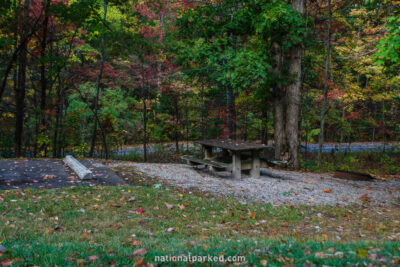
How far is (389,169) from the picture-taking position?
12.0m

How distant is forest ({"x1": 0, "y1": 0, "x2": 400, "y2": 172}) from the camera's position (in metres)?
9.72

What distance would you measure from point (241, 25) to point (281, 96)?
3145mm

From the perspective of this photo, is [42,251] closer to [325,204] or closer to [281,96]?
[325,204]

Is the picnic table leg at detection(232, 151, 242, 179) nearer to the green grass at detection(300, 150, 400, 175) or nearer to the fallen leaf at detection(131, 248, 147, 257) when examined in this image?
the green grass at detection(300, 150, 400, 175)

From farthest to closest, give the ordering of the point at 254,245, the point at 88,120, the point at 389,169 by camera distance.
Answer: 1. the point at 88,120
2. the point at 389,169
3. the point at 254,245

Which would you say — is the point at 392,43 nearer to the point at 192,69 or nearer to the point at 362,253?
the point at 362,253

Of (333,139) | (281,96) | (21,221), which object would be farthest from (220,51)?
(333,139)

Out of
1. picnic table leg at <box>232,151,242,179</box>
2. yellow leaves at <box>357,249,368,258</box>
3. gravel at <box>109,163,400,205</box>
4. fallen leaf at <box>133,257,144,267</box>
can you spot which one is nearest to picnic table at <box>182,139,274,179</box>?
picnic table leg at <box>232,151,242,179</box>

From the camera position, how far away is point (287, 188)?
7.27 m

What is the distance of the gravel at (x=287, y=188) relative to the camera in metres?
6.44

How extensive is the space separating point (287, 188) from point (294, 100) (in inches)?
177

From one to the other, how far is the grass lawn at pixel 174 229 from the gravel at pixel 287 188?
0.55 metres

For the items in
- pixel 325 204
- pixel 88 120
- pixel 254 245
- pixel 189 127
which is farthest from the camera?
pixel 88 120

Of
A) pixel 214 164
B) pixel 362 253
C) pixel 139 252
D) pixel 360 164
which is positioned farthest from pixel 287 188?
pixel 360 164
